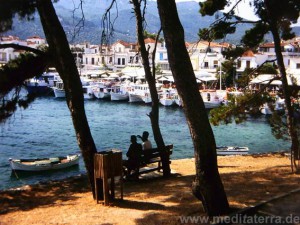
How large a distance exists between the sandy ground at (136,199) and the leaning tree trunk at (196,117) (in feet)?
1.18

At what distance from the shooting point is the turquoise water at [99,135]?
2280 centimetres

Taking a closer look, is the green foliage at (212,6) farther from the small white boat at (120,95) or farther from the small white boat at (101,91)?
the small white boat at (101,91)

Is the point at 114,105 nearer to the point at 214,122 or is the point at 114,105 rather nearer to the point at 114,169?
the point at 214,122

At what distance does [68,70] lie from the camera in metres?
7.01

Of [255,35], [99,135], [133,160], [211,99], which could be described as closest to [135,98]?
A: [211,99]

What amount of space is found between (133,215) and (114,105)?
44707 mm

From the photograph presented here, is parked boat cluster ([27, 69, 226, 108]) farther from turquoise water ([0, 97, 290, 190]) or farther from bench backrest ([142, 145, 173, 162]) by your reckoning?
bench backrest ([142, 145, 173, 162])

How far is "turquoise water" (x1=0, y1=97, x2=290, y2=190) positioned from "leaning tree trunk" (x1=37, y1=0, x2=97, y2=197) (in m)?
10.5

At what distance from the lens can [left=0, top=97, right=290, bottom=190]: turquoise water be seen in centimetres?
2280

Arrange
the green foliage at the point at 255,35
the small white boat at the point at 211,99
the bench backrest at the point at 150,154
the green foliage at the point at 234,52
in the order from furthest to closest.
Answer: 1. the small white boat at the point at 211,99
2. the green foliage at the point at 234,52
3. the green foliage at the point at 255,35
4. the bench backrest at the point at 150,154

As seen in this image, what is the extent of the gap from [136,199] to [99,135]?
23.5m

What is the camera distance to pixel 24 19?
7.83 meters

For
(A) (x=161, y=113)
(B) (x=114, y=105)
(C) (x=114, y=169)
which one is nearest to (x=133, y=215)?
(C) (x=114, y=169)

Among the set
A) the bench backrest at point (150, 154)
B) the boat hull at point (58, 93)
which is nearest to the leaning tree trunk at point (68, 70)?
the bench backrest at point (150, 154)
